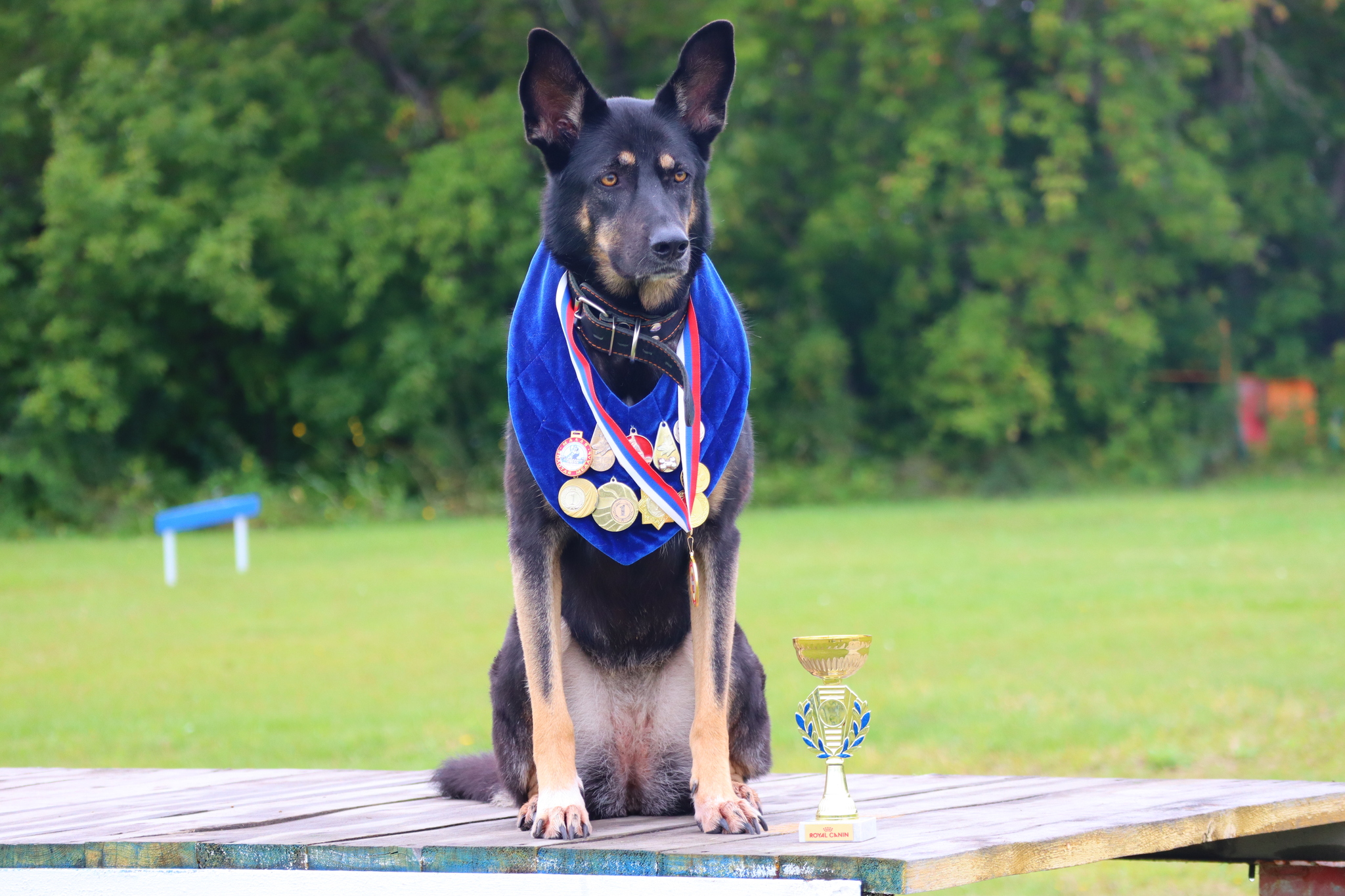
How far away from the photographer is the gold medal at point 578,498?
323 centimetres

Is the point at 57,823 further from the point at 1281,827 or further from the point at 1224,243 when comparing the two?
the point at 1224,243

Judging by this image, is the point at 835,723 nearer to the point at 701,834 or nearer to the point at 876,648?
the point at 701,834

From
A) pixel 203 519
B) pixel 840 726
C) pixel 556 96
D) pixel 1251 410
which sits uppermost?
pixel 1251 410

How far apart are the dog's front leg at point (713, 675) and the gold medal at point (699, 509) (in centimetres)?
5

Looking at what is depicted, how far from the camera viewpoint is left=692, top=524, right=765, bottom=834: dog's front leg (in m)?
3.24

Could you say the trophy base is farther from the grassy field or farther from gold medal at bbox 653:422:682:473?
the grassy field

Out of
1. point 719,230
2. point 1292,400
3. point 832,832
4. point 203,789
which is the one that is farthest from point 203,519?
point 1292,400

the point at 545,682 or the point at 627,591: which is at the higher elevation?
the point at 627,591

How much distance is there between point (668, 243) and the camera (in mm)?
3166

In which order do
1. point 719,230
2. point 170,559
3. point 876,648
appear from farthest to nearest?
1. point 719,230
2. point 170,559
3. point 876,648

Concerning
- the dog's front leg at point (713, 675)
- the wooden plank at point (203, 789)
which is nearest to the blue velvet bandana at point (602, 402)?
the dog's front leg at point (713, 675)

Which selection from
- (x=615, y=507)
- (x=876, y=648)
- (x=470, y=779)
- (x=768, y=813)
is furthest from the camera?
(x=876, y=648)

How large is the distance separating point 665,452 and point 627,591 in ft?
1.22


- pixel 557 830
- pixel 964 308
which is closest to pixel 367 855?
pixel 557 830
